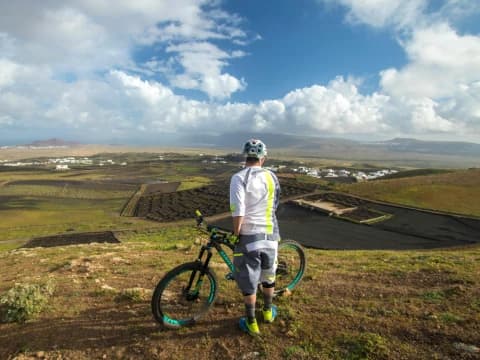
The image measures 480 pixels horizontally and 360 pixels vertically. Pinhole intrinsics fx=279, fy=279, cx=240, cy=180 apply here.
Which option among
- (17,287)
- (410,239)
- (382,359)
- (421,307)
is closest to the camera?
(382,359)

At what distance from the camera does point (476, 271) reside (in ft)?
29.0

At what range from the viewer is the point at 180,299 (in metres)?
6.63

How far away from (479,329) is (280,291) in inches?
155

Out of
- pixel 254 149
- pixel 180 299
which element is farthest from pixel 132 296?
pixel 254 149

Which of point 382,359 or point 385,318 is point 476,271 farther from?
point 382,359

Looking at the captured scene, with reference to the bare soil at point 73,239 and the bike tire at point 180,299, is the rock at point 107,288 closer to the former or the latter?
the bike tire at point 180,299

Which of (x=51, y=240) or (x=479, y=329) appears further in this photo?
(x=51, y=240)

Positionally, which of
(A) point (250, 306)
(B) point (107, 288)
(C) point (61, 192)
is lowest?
(C) point (61, 192)

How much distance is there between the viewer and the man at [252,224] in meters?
5.27

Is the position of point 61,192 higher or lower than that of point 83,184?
lower

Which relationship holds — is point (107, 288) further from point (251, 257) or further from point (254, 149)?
point (254, 149)

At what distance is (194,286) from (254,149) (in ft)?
11.4

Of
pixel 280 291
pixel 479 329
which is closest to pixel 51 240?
pixel 280 291

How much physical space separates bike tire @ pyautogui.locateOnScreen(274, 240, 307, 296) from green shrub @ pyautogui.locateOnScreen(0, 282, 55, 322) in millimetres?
5929
